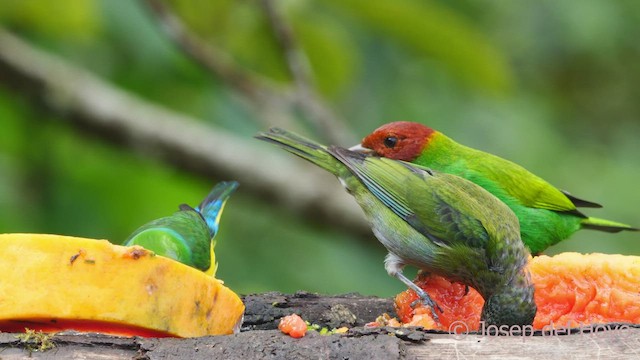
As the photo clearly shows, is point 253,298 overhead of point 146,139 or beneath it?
beneath

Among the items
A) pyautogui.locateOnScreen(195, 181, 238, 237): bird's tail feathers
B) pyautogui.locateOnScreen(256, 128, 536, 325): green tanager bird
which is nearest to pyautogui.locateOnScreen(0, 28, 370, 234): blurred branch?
pyautogui.locateOnScreen(195, 181, 238, 237): bird's tail feathers

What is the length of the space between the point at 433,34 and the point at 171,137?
5.70 ft

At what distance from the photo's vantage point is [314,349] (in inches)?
112

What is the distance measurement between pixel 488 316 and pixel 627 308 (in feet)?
1.54

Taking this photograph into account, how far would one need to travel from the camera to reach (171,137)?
583cm

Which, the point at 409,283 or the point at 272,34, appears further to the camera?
the point at 272,34

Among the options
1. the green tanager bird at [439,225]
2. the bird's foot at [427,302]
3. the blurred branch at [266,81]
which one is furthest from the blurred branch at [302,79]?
the bird's foot at [427,302]

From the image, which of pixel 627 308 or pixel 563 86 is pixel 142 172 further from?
pixel 563 86

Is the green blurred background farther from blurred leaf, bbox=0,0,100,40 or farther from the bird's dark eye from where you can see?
the bird's dark eye

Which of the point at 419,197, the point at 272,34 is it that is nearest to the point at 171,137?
the point at 272,34

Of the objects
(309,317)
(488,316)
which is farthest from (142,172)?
(488,316)

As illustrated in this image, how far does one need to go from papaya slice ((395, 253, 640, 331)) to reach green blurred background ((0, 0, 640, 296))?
1250 millimetres

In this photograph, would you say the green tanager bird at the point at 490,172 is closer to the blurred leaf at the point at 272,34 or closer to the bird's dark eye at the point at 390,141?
the bird's dark eye at the point at 390,141

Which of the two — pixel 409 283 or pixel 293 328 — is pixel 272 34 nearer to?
pixel 409 283
